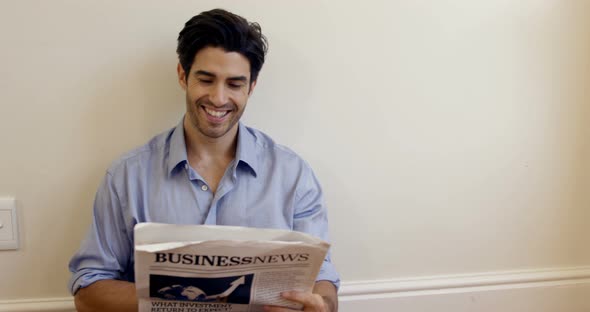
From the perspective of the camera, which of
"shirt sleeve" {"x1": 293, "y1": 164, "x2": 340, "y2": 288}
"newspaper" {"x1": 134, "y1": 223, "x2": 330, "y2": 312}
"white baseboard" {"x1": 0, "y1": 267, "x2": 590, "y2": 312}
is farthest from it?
"white baseboard" {"x1": 0, "y1": 267, "x2": 590, "y2": 312}

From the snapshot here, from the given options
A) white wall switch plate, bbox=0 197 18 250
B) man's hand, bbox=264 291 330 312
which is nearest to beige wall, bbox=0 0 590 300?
white wall switch plate, bbox=0 197 18 250

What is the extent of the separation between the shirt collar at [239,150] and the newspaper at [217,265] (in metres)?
0.26

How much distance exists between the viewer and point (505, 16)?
4.33 feet

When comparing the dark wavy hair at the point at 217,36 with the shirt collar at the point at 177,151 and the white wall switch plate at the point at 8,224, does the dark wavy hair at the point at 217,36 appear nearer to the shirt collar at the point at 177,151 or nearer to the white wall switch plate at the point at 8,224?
the shirt collar at the point at 177,151

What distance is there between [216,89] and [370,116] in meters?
0.42

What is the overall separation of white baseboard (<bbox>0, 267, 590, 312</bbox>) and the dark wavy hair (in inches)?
25.8

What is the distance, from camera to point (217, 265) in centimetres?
83

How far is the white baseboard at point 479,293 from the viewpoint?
1.36 m

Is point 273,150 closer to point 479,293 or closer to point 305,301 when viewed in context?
point 305,301

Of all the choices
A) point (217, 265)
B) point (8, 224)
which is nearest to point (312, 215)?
point (217, 265)

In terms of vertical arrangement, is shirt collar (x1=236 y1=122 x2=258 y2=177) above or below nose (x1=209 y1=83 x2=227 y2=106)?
below

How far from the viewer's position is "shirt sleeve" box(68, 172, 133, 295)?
1053 millimetres

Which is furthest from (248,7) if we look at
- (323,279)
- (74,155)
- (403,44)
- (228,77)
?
(323,279)

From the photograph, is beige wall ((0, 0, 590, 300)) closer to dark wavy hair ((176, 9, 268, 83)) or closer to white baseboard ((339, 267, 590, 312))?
white baseboard ((339, 267, 590, 312))
